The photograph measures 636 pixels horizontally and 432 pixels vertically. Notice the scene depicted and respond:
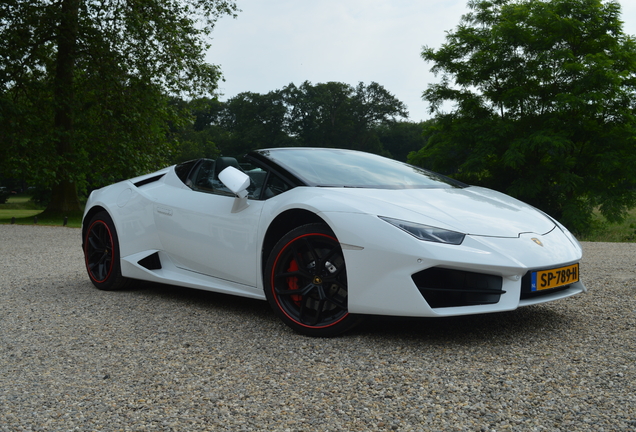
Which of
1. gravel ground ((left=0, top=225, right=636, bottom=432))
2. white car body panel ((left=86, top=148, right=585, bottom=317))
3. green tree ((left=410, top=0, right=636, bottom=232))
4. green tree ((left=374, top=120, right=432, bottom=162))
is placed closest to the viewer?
gravel ground ((left=0, top=225, right=636, bottom=432))

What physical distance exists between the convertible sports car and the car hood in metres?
0.01

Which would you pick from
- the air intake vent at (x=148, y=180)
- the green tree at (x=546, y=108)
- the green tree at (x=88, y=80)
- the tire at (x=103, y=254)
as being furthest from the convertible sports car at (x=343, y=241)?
the green tree at (x=546, y=108)

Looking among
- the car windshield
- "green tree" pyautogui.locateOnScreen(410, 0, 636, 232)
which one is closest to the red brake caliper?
the car windshield

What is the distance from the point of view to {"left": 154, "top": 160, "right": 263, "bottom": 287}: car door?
13.0 feet

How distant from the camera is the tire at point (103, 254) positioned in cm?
522

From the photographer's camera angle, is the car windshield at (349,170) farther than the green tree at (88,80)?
No

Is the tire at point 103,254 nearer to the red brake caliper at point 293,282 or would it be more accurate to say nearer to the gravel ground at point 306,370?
the gravel ground at point 306,370

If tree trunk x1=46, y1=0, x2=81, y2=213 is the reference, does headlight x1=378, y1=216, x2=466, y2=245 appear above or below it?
below

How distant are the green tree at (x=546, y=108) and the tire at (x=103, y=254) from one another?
19.8 m

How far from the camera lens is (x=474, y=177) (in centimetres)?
2597

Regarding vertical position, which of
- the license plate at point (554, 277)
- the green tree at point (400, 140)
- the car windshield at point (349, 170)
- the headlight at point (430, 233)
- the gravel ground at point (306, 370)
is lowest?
the gravel ground at point (306, 370)

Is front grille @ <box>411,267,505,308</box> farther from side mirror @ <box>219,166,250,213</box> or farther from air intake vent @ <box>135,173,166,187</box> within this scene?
air intake vent @ <box>135,173,166,187</box>

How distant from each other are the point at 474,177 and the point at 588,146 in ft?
15.5

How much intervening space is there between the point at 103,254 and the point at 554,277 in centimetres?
391
